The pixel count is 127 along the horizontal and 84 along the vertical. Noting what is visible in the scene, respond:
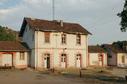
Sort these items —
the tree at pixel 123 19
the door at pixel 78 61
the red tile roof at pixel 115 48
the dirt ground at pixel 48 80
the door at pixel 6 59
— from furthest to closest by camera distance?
the red tile roof at pixel 115 48
the door at pixel 78 61
the door at pixel 6 59
the tree at pixel 123 19
the dirt ground at pixel 48 80

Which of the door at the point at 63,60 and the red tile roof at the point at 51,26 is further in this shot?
the door at the point at 63,60

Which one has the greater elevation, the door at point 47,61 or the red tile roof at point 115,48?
the red tile roof at point 115,48

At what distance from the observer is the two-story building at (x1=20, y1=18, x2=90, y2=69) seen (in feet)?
182

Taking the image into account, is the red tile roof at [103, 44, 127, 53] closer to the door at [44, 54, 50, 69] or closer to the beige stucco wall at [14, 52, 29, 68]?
the door at [44, 54, 50, 69]

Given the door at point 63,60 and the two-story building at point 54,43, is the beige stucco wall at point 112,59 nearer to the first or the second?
the two-story building at point 54,43

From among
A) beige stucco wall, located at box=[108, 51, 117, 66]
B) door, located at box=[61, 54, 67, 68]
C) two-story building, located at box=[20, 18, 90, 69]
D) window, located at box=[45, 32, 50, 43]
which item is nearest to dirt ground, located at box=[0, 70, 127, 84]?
two-story building, located at box=[20, 18, 90, 69]

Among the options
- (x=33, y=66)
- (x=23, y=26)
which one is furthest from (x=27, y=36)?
(x=33, y=66)

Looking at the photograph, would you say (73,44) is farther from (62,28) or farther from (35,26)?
(35,26)

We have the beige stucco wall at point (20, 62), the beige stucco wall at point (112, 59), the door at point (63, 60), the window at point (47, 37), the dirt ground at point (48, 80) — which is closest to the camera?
the dirt ground at point (48, 80)

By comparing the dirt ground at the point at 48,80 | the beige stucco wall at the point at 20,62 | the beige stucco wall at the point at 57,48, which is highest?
the beige stucco wall at the point at 57,48

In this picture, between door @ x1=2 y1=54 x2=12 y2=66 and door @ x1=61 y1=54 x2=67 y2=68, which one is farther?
door @ x1=61 y1=54 x2=67 y2=68

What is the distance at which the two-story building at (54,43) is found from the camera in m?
55.4

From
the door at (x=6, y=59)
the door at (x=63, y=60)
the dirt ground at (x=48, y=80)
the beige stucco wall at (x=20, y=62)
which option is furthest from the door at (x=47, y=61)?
the dirt ground at (x=48, y=80)

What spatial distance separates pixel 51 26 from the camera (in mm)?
58000
